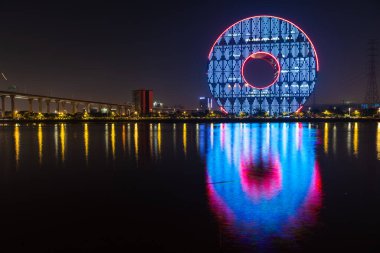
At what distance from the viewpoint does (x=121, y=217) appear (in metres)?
7.68

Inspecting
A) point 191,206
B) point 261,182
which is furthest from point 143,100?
point 191,206

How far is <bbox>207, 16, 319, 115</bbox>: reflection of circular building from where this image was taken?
8794 centimetres

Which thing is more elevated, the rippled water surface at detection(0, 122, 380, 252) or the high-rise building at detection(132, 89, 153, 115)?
the high-rise building at detection(132, 89, 153, 115)

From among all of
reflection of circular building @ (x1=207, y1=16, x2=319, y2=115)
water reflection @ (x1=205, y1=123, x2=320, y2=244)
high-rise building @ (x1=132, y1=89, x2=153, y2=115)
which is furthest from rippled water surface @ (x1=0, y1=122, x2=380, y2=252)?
high-rise building @ (x1=132, y1=89, x2=153, y2=115)

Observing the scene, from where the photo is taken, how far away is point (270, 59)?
9231 cm

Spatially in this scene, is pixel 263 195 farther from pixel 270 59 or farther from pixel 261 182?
pixel 270 59

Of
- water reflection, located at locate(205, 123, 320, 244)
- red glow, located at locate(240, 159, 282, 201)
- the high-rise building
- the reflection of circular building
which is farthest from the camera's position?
the high-rise building

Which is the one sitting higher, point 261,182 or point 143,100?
point 143,100

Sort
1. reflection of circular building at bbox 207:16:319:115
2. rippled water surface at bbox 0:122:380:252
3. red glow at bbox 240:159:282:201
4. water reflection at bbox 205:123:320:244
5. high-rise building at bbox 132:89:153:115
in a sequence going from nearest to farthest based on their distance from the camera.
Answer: rippled water surface at bbox 0:122:380:252, water reflection at bbox 205:123:320:244, red glow at bbox 240:159:282:201, reflection of circular building at bbox 207:16:319:115, high-rise building at bbox 132:89:153:115

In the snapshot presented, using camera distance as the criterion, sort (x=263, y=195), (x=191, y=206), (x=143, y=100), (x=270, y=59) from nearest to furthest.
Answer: (x=191, y=206), (x=263, y=195), (x=270, y=59), (x=143, y=100)

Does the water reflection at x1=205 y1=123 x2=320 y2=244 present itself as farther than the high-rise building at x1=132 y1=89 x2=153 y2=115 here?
No

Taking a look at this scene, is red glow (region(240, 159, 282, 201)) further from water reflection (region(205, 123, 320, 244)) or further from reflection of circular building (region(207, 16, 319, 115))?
reflection of circular building (region(207, 16, 319, 115))

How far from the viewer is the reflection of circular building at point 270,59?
289 ft

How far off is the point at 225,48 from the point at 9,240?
285 feet
